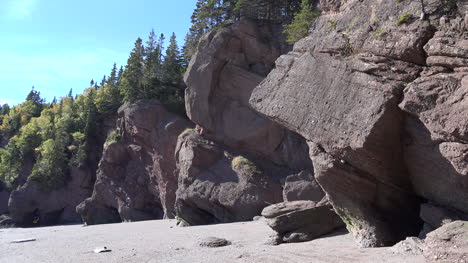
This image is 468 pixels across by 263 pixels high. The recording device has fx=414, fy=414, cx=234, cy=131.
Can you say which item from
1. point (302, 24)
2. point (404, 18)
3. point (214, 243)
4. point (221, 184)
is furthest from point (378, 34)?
point (221, 184)

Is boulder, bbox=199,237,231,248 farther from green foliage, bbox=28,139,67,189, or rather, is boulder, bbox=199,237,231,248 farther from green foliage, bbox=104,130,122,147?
green foliage, bbox=28,139,67,189

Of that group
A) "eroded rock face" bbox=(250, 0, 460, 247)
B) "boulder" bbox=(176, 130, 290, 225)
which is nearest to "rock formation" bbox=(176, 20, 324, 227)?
"boulder" bbox=(176, 130, 290, 225)

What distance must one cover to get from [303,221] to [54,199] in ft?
149

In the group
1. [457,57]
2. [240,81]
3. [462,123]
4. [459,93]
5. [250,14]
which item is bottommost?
[462,123]

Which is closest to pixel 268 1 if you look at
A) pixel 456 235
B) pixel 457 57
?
pixel 457 57

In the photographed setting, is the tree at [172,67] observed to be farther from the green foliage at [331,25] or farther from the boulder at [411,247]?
the boulder at [411,247]

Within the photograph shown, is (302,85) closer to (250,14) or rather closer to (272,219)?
(272,219)

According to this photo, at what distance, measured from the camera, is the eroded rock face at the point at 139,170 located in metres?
38.8

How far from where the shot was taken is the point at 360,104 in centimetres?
1189

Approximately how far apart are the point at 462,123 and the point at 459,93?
775mm

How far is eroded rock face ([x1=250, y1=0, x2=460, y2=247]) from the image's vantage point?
11.7 meters

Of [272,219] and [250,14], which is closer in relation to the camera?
[272,219]

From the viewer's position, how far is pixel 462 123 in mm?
9656

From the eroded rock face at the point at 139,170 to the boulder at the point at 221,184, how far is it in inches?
198
